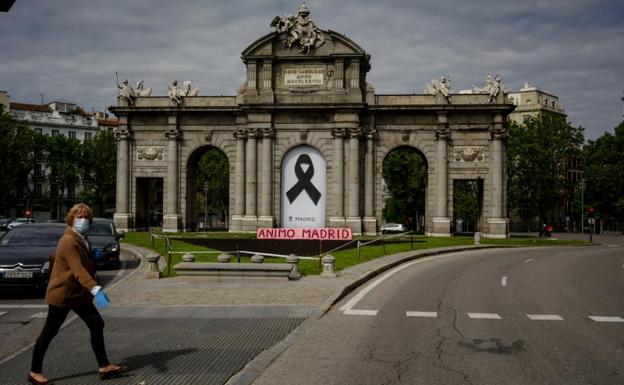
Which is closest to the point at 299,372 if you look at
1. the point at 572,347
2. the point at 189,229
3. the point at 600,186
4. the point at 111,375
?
the point at 111,375

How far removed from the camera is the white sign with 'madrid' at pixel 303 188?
4758 cm

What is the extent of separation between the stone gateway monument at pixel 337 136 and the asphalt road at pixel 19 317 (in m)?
29.4

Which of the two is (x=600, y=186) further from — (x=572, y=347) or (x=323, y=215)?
(x=572, y=347)

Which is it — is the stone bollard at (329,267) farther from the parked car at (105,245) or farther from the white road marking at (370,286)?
the parked car at (105,245)

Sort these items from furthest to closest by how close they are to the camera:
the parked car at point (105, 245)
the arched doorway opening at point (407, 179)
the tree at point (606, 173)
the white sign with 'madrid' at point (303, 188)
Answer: the arched doorway opening at point (407, 179)
the tree at point (606, 173)
the white sign with 'madrid' at point (303, 188)
the parked car at point (105, 245)

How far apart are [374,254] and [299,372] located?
63.7ft

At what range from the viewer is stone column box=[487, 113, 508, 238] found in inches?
1843

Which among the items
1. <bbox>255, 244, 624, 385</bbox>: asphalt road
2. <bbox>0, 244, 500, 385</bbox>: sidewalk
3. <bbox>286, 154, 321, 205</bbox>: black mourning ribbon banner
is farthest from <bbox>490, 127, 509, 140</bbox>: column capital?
<bbox>0, 244, 500, 385</bbox>: sidewalk

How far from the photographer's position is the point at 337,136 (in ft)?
153

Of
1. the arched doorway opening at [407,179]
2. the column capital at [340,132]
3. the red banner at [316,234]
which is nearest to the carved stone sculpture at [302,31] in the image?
the column capital at [340,132]

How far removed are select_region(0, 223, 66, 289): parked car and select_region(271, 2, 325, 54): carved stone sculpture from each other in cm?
3263

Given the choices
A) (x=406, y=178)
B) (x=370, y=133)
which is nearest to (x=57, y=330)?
(x=370, y=133)

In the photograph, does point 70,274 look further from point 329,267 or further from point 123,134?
point 123,134

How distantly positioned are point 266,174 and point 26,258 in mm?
32923
